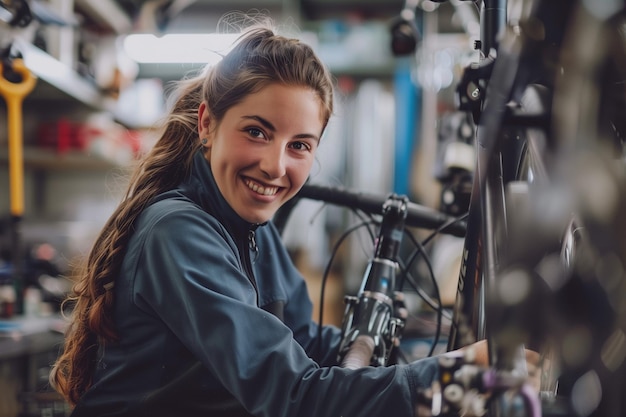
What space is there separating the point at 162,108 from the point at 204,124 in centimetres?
305

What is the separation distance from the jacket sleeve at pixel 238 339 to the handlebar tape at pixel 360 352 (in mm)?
150

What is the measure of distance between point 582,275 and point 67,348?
0.97 meters

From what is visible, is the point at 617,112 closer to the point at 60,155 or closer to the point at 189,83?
the point at 189,83

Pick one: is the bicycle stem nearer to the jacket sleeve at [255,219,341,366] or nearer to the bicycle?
the jacket sleeve at [255,219,341,366]

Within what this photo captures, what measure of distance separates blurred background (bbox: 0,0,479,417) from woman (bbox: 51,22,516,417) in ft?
4.65

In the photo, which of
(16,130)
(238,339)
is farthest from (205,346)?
(16,130)

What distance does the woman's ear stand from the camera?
107 cm

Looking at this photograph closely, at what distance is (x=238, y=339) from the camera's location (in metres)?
0.78

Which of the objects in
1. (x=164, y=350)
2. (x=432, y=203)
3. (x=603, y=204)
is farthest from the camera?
(x=432, y=203)

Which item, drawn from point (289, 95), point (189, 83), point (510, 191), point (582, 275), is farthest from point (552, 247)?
point (189, 83)

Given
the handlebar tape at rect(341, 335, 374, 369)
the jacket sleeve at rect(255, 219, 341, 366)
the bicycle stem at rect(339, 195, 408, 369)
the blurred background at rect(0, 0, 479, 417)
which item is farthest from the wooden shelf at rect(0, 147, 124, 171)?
the handlebar tape at rect(341, 335, 374, 369)

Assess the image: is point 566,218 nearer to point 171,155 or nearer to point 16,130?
point 171,155

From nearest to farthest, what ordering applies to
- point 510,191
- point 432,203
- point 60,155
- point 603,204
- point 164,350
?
point 603,204 < point 510,191 < point 164,350 < point 60,155 < point 432,203

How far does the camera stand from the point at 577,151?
0.43 metres
